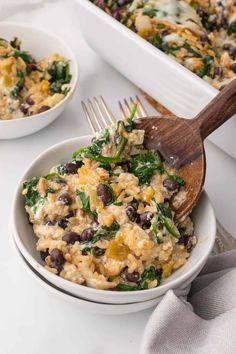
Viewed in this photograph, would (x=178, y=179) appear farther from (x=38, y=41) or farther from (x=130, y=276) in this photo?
(x=38, y=41)

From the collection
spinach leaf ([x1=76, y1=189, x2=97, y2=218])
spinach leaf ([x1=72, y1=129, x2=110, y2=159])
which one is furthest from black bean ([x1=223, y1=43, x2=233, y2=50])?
spinach leaf ([x1=76, y1=189, x2=97, y2=218])

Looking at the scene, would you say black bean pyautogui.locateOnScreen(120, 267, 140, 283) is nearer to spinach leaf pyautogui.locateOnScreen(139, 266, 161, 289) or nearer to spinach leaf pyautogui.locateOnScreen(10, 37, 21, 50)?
spinach leaf pyautogui.locateOnScreen(139, 266, 161, 289)

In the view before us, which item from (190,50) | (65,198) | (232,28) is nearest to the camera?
(65,198)

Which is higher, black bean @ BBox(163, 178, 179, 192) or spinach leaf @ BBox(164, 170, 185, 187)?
black bean @ BBox(163, 178, 179, 192)

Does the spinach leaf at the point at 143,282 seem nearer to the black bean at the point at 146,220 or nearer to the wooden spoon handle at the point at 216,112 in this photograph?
the black bean at the point at 146,220

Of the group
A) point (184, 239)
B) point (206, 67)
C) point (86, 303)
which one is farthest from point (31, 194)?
point (206, 67)

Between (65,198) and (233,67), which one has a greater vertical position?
(233,67)

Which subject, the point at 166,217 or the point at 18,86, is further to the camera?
the point at 18,86

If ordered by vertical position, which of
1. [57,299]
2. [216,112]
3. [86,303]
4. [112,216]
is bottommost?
[57,299]
